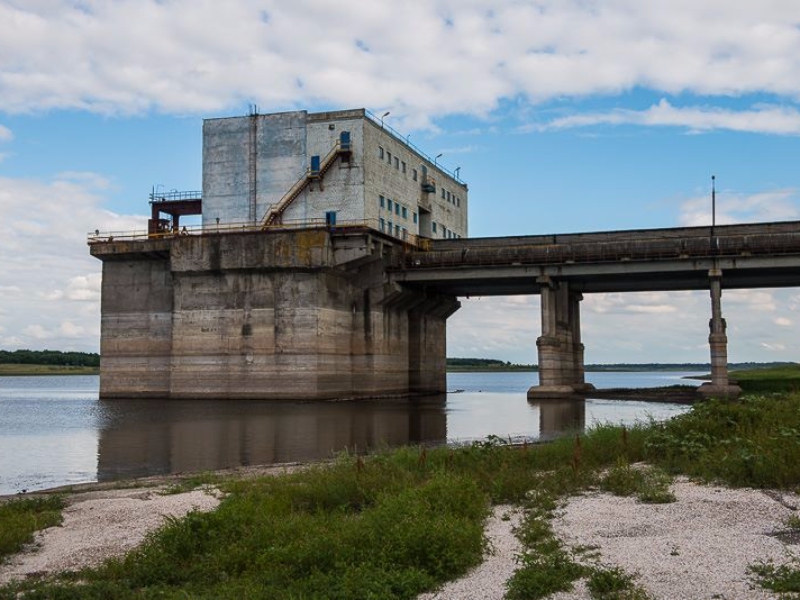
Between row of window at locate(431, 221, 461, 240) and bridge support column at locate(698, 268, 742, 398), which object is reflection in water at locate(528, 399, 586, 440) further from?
row of window at locate(431, 221, 461, 240)

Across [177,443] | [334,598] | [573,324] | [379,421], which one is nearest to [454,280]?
[573,324]

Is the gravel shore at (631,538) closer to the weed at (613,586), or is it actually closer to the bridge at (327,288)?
the weed at (613,586)

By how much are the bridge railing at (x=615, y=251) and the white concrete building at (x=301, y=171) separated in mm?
5990

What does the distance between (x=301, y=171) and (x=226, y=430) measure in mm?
30652

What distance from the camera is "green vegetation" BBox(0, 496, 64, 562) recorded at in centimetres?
1309

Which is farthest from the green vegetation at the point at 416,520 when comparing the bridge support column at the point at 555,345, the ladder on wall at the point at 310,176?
the ladder on wall at the point at 310,176

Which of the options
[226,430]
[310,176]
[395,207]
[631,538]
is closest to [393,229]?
[395,207]

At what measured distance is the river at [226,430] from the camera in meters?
26.3

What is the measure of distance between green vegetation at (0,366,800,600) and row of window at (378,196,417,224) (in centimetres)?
4789

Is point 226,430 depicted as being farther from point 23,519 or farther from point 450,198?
point 450,198

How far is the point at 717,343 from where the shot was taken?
191 feet

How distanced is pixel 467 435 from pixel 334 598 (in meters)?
25.2

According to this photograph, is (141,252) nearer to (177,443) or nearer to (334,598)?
(177,443)

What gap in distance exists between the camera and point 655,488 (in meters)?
14.7
